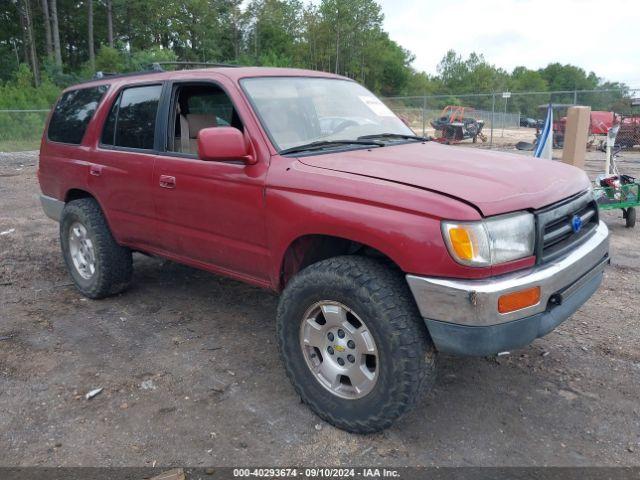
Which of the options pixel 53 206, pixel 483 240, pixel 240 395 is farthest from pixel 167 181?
pixel 483 240

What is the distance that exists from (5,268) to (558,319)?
5549mm

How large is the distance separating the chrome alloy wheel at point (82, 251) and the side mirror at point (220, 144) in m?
2.14

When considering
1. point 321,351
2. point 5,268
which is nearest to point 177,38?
point 5,268

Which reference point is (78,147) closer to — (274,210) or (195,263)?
(195,263)

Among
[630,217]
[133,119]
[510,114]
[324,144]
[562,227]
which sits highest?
[510,114]

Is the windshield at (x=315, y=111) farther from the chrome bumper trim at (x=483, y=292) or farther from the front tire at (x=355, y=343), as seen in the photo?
the chrome bumper trim at (x=483, y=292)

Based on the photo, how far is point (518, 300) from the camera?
8.27ft

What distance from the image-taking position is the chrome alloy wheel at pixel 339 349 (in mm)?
2822

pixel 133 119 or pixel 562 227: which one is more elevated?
pixel 133 119

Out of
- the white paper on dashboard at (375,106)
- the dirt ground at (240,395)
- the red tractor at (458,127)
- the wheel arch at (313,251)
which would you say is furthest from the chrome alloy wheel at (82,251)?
the red tractor at (458,127)

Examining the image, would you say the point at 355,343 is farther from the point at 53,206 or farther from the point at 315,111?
the point at 53,206

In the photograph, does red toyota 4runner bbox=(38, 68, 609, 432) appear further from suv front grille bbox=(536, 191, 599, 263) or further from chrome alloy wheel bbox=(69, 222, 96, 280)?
chrome alloy wheel bbox=(69, 222, 96, 280)

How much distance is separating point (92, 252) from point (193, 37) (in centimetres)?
5173

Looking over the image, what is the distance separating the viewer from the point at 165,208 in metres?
4.00
